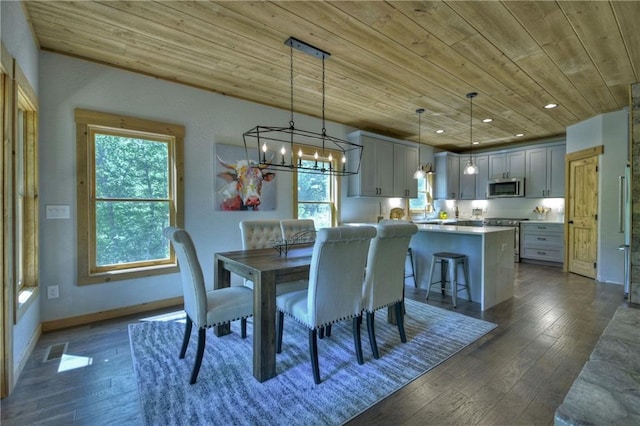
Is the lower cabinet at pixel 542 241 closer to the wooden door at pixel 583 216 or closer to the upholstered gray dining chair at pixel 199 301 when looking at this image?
the wooden door at pixel 583 216

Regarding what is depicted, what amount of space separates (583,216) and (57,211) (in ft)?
24.3

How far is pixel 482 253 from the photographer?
132 inches

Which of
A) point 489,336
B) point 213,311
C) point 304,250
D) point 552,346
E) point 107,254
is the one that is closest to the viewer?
point 213,311

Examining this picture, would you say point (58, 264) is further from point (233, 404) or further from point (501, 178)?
point (501, 178)

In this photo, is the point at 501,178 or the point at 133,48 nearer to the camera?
the point at 133,48

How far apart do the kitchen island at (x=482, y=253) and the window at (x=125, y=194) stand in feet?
10.5

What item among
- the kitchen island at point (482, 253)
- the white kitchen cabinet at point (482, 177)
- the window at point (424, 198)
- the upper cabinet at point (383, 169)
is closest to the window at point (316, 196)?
the upper cabinet at point (383, 169)

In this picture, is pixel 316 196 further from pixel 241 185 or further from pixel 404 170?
pixel 404 170

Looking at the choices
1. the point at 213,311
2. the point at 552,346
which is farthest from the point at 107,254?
the point at 552,346

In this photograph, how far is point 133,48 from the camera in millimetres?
2762

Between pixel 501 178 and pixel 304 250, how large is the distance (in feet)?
19.4

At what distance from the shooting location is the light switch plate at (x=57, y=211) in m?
2.84

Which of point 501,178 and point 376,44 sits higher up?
point 376,44

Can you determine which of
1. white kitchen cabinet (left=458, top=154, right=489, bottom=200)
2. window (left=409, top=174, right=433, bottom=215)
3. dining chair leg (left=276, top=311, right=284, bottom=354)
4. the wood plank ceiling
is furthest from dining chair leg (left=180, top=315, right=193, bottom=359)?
white kitchen cabinet (left=458, top=154, right=489, bottom=200)
